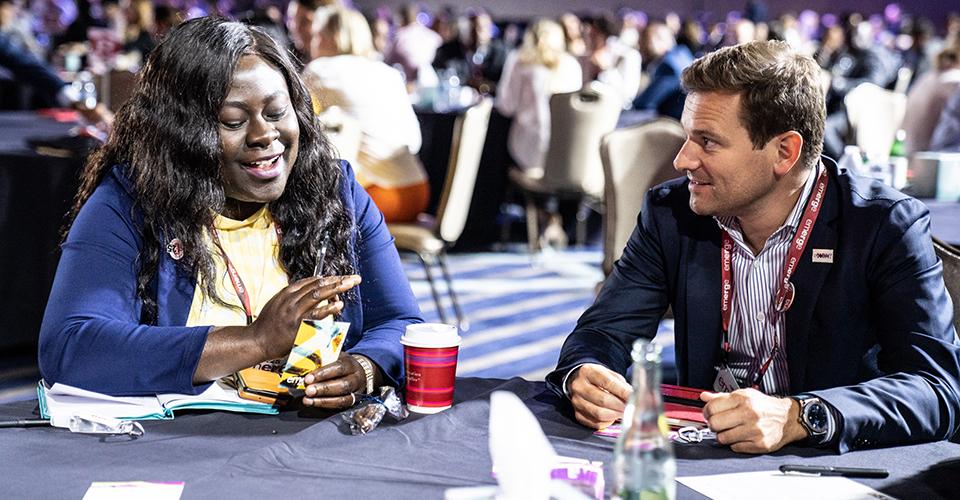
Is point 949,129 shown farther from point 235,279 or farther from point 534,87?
point 235,279

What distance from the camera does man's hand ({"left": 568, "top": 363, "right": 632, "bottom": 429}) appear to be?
1523 mm

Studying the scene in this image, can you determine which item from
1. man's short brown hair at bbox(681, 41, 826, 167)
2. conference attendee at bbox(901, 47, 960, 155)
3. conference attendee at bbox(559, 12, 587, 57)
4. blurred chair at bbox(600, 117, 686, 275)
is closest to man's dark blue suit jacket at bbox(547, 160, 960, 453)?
man's short brown hair at bbox(681, 41, 826, 167)

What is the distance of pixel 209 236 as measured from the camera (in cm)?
177

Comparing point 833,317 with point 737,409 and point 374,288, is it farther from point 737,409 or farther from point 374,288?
point 374,288

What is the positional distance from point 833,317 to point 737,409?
439 millimetres

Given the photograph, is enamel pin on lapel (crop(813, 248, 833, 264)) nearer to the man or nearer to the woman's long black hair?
the man

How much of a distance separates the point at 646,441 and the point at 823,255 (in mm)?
885

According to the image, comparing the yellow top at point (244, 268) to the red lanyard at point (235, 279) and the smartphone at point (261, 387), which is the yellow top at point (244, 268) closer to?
the red lanyard at point (235, 279)

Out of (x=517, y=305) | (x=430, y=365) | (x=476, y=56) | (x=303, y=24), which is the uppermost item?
(x=303, y=24)

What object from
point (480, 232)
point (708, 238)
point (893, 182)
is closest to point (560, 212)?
point (480, 232)

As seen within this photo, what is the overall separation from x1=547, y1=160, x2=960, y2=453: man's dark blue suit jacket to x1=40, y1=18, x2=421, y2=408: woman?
0.38 metres

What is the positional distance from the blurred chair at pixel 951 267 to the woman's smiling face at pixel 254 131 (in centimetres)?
113

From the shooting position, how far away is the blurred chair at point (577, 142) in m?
5.88

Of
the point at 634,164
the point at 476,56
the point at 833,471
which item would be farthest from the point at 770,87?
the point at 476,56
